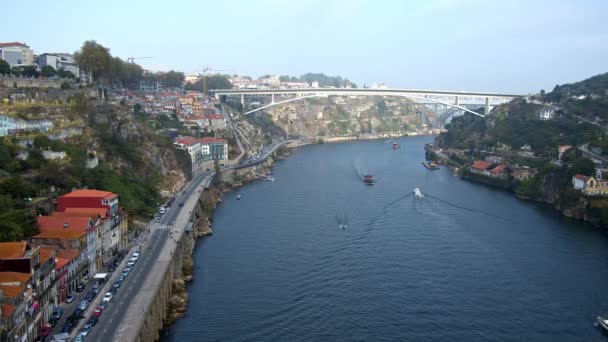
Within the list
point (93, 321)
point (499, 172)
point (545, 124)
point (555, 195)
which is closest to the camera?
point (93, 321)

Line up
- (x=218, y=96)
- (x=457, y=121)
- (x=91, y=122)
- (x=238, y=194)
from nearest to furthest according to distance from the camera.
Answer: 1. (x=91, y=122)
2. (x=238, y=194)
3. (x=457, y=121)
4. (x=218, y=96)

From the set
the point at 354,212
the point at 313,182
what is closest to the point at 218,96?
the point at 313,182

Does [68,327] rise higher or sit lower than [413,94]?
lower

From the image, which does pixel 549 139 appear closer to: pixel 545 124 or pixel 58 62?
pixel 545 124

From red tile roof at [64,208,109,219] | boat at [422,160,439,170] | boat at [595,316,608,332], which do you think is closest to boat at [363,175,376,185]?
boat at [422,160,439,170]

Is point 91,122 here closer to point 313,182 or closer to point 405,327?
point 313,182

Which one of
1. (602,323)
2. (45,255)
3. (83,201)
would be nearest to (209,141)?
(83,201)

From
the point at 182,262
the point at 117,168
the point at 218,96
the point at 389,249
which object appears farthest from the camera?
the point at 218,96
